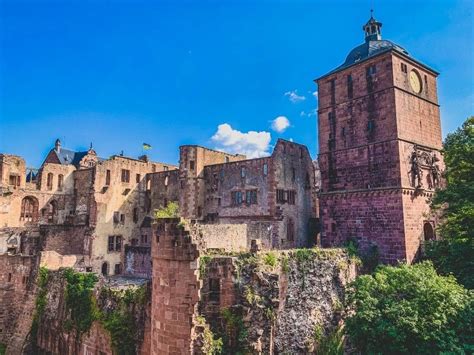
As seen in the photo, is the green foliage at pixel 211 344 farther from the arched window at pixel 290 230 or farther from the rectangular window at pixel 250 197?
the rectangular window at pixel 250 197

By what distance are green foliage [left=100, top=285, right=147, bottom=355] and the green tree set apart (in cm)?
1759

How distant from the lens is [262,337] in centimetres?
1606

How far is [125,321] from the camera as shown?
1702 cm

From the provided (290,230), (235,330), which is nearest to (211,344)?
(235,330)

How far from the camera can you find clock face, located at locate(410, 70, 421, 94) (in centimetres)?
2930

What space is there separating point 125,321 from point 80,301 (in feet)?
15.3

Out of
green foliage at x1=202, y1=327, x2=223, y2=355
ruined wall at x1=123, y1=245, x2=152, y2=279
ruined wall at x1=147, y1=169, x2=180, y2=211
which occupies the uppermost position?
ruined wall at x1=147, y1=169, x2=180, y2=211

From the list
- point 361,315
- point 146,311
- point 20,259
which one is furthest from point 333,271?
point 20,259

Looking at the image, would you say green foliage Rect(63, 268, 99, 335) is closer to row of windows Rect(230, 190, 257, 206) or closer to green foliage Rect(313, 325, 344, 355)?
green foliage Rect(313, 325, 344, 355)

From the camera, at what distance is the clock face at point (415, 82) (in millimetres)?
29300

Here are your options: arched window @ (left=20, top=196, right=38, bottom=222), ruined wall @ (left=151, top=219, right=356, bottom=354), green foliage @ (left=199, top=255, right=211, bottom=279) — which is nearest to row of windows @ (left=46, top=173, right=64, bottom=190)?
arched window @ (left=20, top=196, right=38, bottom=222)

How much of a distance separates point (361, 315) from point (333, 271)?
3.57m

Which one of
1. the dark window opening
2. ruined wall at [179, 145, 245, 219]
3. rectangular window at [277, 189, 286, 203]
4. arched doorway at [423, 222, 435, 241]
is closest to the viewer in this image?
the dark window opening

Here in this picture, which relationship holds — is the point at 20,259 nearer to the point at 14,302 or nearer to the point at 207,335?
the point at 14,302
